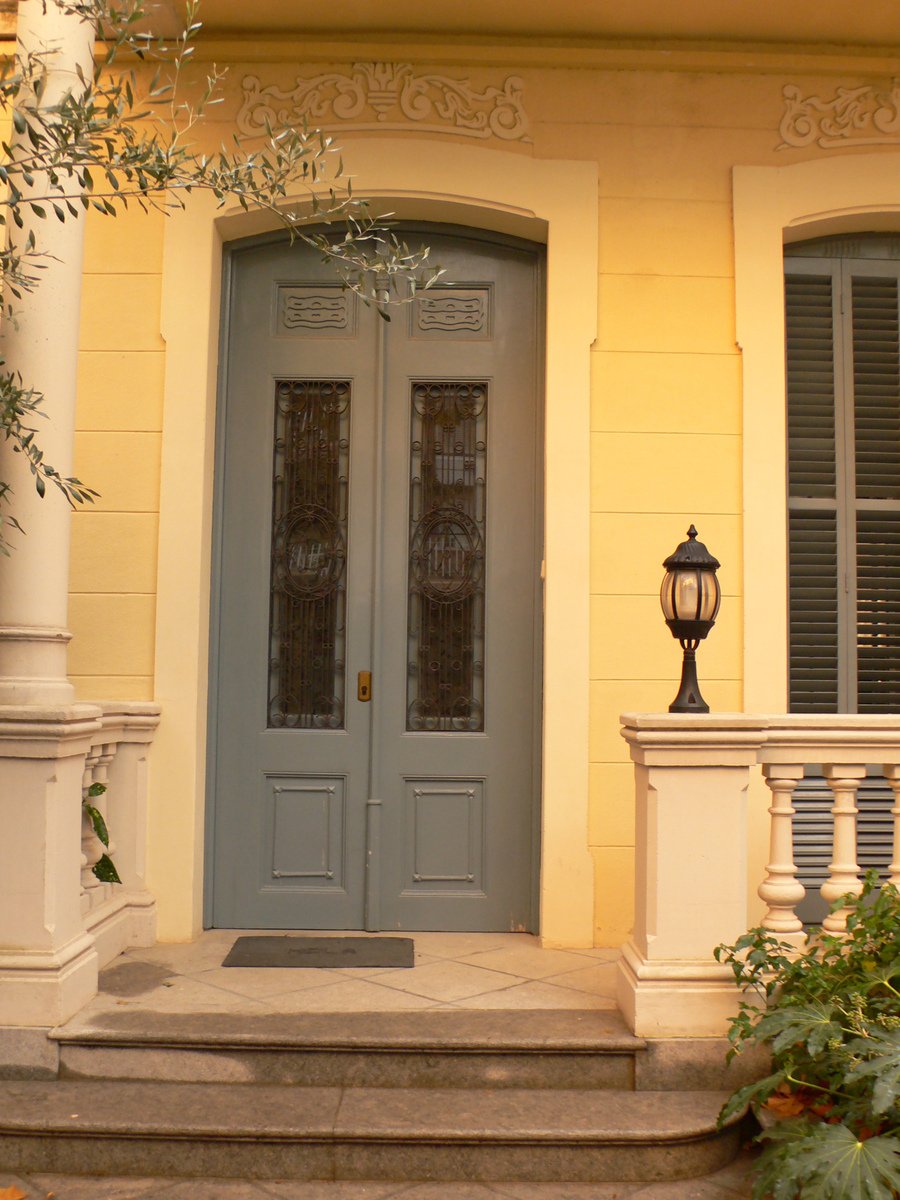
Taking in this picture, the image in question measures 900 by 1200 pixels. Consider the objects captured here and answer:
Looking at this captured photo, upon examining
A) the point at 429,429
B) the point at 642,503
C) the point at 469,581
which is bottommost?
the point at 469,581

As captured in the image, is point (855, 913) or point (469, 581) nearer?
point (855, 913)

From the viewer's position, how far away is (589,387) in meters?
4.68

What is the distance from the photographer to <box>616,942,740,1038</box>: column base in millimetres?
3420

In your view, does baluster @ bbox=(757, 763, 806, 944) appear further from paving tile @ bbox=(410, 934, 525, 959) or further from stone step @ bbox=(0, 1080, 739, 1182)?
paving tile @ bbox=(410, 934, 525, 959)

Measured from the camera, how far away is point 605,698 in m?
4.61

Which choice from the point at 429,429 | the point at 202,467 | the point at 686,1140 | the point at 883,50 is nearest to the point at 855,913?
the point at 686,1140

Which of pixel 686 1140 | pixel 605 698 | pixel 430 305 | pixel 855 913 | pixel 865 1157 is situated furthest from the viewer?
pixel 430 305

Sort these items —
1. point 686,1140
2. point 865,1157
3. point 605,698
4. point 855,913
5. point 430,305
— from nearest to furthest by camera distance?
point 865,1157, point 686,1140, point 855,913, point 605,698, point 430,305

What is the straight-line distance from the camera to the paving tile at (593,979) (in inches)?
154

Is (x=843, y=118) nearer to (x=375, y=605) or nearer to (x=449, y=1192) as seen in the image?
(x=375, y=605)

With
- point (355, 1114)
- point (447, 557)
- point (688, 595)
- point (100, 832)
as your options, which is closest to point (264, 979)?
point (100, 832)

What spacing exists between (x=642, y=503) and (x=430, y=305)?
1.25m

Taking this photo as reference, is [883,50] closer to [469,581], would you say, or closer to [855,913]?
[469,581]

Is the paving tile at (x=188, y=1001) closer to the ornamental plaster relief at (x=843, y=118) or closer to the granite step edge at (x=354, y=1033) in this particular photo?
the granite step edge at (x=354, y=1033)
